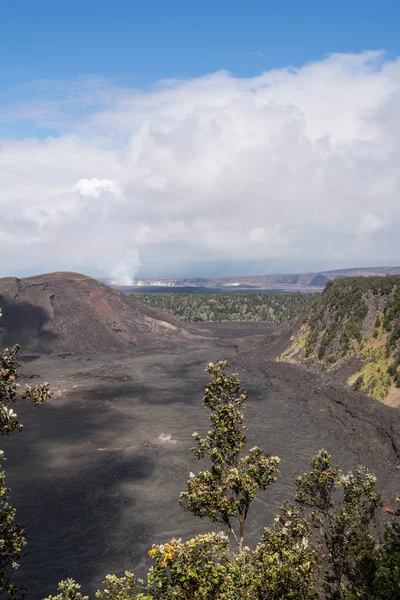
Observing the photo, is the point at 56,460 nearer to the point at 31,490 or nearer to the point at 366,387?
the point at 31,490

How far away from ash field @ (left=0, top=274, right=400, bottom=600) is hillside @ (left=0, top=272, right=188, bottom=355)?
2451mm

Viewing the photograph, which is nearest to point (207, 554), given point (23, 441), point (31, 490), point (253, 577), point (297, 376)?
point (253, 577)

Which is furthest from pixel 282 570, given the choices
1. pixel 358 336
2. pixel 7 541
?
pixel 358 336

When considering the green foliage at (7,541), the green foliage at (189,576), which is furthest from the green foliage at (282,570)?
the green foliage at (7,541)

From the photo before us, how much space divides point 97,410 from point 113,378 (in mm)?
15449

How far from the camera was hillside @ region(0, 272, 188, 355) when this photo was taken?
9012 centimetres

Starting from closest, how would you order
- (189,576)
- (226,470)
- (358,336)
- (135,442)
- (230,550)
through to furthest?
(189,576) < (230,550) < (226,470) < (135,442) < (358,336)

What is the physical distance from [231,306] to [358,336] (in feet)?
346

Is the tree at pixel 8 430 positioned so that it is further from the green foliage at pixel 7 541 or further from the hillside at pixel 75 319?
the hillside at pixel 75 319

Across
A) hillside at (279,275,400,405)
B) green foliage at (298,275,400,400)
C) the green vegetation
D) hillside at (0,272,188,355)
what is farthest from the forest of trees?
the green vegetation

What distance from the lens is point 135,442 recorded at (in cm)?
3934

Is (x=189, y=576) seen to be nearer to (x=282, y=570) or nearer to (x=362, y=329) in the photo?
(x=282, y=570)

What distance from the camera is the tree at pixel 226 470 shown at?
1001cm

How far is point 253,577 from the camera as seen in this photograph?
7938 mm
